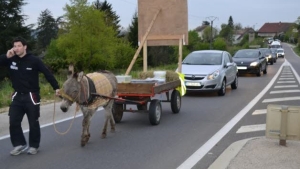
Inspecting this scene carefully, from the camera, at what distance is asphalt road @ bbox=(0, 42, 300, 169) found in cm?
699

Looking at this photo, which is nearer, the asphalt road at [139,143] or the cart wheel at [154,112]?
the asphalt road at [139,143]

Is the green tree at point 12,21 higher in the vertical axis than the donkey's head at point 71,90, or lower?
higher

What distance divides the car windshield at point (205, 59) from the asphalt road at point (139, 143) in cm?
508

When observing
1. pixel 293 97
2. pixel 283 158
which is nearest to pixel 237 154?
pixel 283 158

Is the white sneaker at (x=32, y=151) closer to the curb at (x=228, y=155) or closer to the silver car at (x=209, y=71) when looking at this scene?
the curb at (x=228, y=155)

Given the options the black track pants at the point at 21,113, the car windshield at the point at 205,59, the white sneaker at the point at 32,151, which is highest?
the car windshield at the point at 205,59

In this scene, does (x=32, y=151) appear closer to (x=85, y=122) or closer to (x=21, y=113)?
(x=21, y=113)

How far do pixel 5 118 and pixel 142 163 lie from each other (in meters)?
5.55

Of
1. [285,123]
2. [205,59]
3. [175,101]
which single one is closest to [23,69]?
[285,123]

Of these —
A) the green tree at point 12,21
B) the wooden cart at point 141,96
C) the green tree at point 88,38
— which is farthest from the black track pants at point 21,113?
the green tree at point 12,21

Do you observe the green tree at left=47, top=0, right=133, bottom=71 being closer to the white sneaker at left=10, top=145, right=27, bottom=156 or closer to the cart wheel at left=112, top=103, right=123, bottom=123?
the cart wheel at left=112, top=103, right=123, bottom=123

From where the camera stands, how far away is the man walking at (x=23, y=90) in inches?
291

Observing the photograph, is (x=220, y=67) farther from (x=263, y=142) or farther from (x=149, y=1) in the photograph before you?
(x=263, y=142)

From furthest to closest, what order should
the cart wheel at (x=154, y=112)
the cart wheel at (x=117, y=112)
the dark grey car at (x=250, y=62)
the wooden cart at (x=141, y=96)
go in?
the dark grey car at (x=250, y=62), the cart wheel at (x=117, y=112), the cart wheel at (x=154, y=112), the wooden cart at (x=141, y=96)
